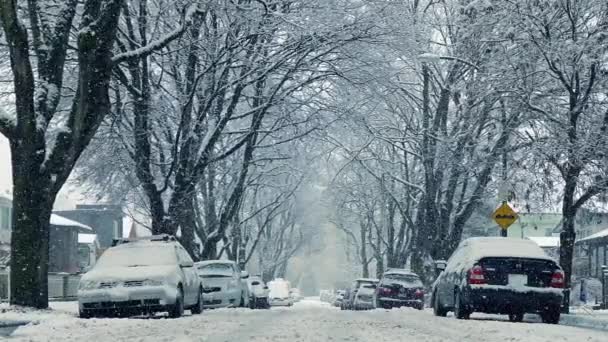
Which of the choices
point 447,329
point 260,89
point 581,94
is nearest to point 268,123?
point 260,89

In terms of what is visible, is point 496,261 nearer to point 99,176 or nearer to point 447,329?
point 447,329

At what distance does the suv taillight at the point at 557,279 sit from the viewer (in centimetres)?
1859

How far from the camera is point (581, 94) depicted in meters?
26.2

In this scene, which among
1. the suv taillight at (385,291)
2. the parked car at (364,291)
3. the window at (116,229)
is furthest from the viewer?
the window at (116,229)

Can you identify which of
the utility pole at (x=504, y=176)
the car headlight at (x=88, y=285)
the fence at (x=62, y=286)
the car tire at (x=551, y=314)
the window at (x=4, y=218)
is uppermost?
the utility pole at (x=504, y=176)

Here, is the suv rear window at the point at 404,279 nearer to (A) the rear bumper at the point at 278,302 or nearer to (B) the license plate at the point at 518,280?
(B) the license plate at the point at 518,280

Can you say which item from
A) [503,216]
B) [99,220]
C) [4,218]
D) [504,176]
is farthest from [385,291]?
[99,220]

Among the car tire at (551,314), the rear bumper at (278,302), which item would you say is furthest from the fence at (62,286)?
the car tire at (551,314)

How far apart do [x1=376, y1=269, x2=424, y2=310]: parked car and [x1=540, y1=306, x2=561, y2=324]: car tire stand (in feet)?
45.5

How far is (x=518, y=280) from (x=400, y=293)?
14902 millimetres

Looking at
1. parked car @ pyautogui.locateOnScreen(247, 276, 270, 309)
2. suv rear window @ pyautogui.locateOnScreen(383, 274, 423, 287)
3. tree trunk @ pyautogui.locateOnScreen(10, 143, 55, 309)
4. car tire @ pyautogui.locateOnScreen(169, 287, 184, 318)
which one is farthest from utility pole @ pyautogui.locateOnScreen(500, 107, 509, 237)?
tree trunk @ pyautogui.locateOnScreen(10, 143, 55, 309)

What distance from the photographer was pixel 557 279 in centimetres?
1861

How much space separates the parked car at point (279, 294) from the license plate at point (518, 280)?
35191 millimetres

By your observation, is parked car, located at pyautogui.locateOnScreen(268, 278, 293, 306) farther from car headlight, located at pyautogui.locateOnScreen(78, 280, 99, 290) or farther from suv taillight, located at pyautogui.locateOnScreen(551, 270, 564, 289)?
suv taillight, located at pyautogui.locateOnScreen(551, 270, 564, 289)
